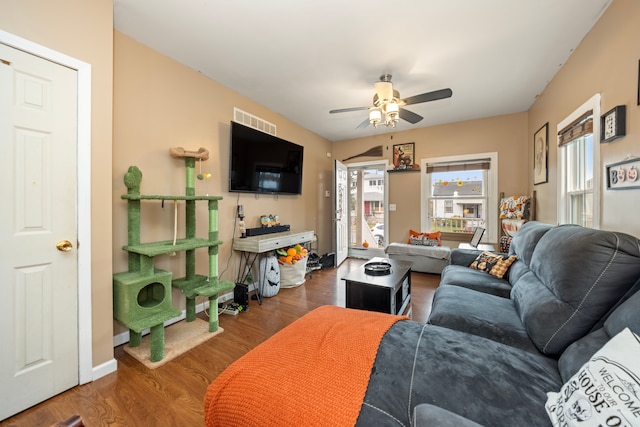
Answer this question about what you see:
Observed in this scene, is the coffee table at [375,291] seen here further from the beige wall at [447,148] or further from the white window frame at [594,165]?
the beige wall at [447,148]

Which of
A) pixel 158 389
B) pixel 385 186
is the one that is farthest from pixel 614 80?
pixel 158 389

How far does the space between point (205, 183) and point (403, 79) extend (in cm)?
255

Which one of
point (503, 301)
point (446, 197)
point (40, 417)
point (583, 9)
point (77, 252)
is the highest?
point (583, 9)

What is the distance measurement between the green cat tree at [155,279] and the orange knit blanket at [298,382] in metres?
1.23

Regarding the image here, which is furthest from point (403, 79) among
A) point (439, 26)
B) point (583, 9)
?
point (583, 9)

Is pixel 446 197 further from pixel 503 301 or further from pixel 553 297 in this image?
pixel 553 297

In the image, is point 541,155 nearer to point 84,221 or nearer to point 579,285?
point 579,285

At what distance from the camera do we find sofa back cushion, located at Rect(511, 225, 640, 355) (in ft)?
3.72

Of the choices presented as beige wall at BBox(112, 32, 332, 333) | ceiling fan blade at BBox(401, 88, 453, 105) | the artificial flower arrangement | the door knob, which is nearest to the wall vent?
beige wall at BBox(112, 32, 332, 333)

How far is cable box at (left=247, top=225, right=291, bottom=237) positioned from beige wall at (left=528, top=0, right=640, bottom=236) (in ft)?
10.9

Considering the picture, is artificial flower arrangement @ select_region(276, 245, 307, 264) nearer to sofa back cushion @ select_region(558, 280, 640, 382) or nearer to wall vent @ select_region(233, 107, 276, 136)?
wall vent @ select_region(233, 107, 276, 136)

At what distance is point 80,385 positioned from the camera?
1.64 m

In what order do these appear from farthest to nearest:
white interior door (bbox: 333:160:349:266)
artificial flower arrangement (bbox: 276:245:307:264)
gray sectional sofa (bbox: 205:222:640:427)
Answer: white interior door (bbox: 333:160:349:266), artificial flower arrangement (bbox: 276:245:307:264), gray sectional sofa (bbox: 205:222:640:427)

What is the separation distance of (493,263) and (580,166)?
1.21m
